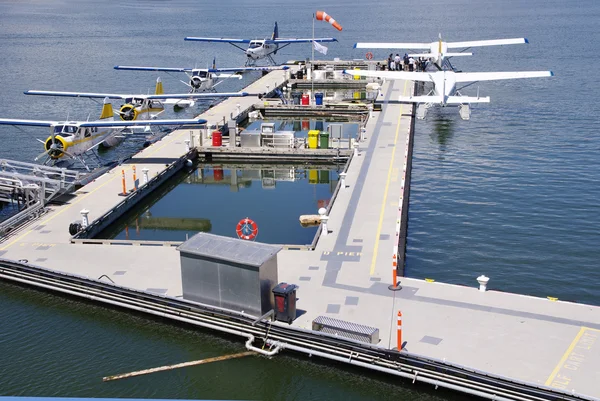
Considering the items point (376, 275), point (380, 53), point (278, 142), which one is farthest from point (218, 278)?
point (380, 53)

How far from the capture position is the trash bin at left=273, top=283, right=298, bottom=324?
2055 centimetres

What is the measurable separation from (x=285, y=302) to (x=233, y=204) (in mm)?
16787

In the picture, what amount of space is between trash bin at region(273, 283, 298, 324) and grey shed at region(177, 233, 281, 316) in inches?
18.8

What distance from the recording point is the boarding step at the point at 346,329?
64.2 feet

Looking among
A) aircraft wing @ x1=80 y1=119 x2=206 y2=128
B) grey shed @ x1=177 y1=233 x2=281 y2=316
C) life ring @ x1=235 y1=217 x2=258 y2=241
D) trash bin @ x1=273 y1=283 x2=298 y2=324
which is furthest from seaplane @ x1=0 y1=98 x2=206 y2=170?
trash bin @ x1=273 y1=283 x2=298 y2=324

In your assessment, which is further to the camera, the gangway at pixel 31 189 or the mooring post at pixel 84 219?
the gangway at pixel 31 189

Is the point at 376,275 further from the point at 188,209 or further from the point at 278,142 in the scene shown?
the point at 278,142

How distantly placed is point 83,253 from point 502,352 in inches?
609

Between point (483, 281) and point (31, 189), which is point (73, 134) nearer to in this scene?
point (31, 189)

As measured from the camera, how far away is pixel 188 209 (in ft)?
118

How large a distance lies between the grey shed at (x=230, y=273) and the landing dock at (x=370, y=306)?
412 mm

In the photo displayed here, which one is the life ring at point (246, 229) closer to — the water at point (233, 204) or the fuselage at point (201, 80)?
the water at point (233, 204)

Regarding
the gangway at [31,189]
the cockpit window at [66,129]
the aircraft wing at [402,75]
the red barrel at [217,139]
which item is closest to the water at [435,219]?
the aircraft wing at [402,75]

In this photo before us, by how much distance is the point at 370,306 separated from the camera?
21.8m
